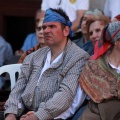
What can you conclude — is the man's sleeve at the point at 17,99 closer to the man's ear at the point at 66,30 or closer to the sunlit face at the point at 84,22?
the man's ear at the point at 66,30

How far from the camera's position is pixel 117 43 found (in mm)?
4355

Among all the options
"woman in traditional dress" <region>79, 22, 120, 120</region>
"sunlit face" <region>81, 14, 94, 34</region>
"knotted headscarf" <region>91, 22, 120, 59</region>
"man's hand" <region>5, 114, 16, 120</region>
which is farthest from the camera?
"sunlit face" <region>81, 14, 94, 34</region>

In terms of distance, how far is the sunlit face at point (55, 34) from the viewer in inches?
183

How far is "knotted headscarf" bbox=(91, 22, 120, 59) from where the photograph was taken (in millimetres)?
4344

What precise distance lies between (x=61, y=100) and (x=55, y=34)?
2.22 feet

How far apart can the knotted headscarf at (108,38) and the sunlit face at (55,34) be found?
1.26 ft

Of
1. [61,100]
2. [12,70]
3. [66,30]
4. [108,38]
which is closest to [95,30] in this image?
[66,30]

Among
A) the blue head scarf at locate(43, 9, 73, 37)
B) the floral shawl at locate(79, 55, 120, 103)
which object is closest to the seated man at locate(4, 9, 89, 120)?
the blue head scarf at locate(43, 9, 73, 37)

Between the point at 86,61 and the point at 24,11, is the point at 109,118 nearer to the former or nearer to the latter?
the point at 86,61

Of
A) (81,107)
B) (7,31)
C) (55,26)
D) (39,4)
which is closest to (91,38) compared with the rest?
(55,26)

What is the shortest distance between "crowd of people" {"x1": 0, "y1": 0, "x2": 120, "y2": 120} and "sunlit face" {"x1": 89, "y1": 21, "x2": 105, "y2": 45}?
0.55 metres

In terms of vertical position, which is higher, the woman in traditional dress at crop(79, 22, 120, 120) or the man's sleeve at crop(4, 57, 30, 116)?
the woman in traditional dress at crop(79, 22, 120, 120)

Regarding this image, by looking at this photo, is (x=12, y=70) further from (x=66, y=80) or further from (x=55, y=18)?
(x=66, y=80)

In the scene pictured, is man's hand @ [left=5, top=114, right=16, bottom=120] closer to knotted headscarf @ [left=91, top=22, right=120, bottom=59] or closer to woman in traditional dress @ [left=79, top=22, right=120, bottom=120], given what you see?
woman in traditional dress @ [left=79, top=22, right=120, bottom=120]
